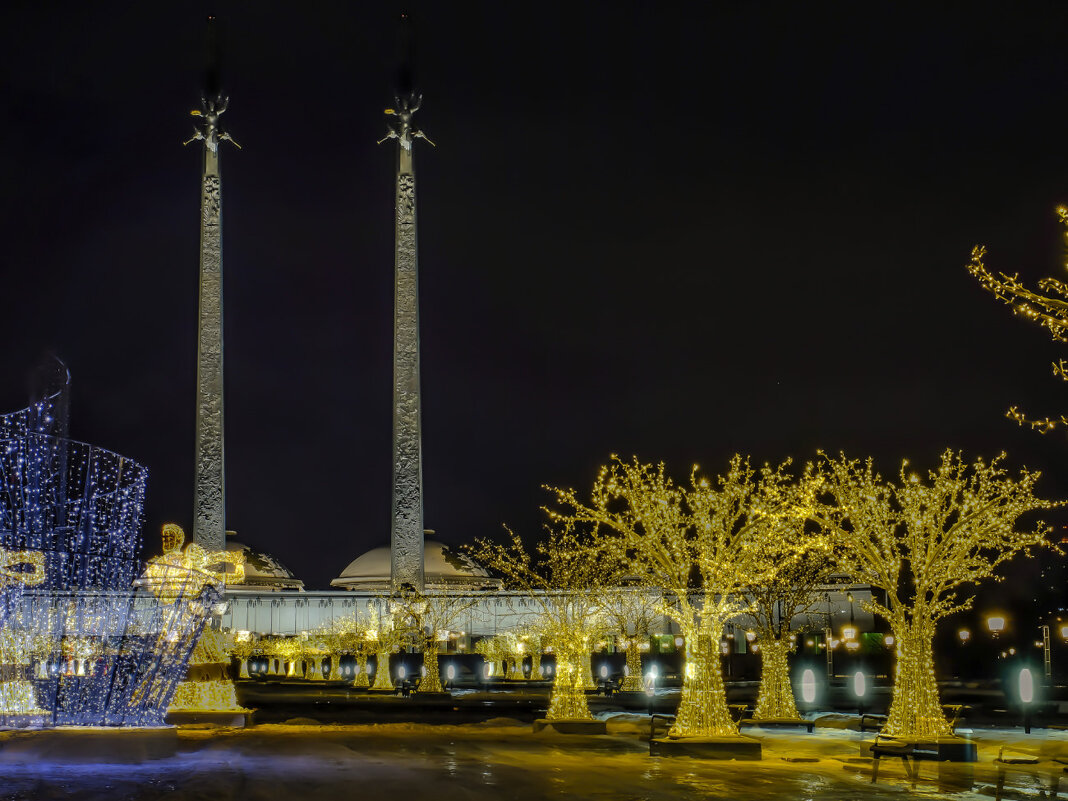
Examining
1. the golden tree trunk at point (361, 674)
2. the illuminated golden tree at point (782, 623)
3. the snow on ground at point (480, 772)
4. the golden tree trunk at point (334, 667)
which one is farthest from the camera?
the golden tree trunk at point (334, 667)

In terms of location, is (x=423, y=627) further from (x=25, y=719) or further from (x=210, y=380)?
(x=25, y=719)

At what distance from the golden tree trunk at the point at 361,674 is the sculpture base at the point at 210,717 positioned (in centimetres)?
2985

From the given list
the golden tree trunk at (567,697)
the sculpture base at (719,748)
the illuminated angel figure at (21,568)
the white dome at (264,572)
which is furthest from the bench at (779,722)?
the white dome at (264,572)

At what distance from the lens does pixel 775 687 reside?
30375 mm

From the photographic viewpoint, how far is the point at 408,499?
222 feet

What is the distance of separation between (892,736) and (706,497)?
17.1ft

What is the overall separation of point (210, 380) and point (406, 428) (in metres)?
10.9

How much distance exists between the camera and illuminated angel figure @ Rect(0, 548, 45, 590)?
71.2 ft

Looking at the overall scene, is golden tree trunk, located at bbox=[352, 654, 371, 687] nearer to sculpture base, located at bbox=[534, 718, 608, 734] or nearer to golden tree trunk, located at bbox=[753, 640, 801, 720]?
golden tree trunk, located at bbox=[753, 640, 801, 720]

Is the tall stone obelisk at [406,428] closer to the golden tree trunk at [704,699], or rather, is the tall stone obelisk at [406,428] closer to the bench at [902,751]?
the golden tree trunk at [704,699]

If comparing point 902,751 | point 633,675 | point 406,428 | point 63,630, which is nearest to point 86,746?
point 63,630

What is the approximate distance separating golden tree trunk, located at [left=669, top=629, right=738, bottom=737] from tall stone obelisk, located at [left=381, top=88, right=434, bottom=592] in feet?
145

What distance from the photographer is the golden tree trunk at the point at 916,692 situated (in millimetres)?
21406

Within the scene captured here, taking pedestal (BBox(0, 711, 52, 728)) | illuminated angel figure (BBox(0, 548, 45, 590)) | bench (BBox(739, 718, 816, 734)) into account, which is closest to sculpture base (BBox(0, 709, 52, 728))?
pedestal (BBox(0, 711, 52, 728))
